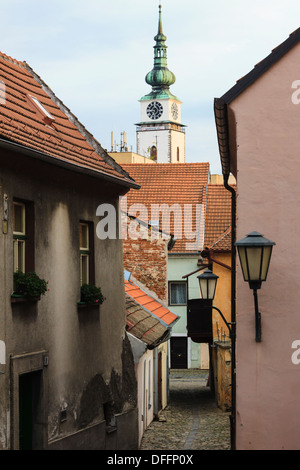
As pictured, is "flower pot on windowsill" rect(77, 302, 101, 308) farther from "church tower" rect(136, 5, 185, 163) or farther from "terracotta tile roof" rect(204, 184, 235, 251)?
"church tower" rect(136, 5, 185, 163)

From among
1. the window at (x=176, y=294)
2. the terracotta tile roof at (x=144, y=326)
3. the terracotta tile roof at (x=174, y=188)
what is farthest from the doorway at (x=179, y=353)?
the terracotta tile roof at (x=144, y=326)

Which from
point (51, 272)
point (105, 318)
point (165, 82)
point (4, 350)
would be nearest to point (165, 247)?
point (105, 318)

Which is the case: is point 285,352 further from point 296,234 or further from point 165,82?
point 165,82

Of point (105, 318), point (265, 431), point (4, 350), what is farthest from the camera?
point (105, 318)

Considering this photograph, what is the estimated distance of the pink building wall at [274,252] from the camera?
1032 centimetres

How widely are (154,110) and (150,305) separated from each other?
115736 mm

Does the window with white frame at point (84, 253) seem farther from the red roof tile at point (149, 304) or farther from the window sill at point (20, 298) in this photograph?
the red roof tile at point (149, 304)

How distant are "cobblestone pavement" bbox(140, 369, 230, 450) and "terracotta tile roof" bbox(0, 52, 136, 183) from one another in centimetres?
652

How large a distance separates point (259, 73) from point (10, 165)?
11.2 feet

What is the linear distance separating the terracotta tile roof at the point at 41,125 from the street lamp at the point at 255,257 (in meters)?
3.24

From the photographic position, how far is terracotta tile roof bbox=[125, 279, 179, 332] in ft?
74.7

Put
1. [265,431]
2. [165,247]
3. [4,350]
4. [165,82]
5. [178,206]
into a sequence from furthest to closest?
1. [165,82]
2. [178,206]
3. [165,247]
4. [4,350]
5. [265,431]

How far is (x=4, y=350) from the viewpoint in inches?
434

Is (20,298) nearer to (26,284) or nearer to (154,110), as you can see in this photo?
(26,284)
